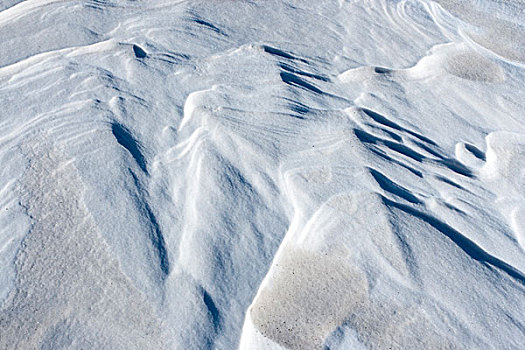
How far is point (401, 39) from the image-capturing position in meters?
2.19

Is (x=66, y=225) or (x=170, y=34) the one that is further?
(x=170, y=34)

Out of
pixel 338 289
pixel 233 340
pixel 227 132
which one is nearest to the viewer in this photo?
pixel 233 340

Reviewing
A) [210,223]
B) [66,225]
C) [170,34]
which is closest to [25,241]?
[66,225]

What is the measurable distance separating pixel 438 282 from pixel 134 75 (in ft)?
3.96

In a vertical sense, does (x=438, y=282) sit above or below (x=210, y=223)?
below

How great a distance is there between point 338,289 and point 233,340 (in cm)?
30

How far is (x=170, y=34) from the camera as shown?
80.4 inches

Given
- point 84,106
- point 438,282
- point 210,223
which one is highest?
point 84,106

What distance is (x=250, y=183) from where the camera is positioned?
152 centimetres

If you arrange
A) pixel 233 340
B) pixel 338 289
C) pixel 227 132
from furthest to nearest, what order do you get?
1. pixel 227 132
2. pixel 338 289
3. pixel 233 340

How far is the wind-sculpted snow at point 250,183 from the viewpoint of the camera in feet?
4.17

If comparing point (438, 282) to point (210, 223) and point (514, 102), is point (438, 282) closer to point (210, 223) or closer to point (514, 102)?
point (210, 223)

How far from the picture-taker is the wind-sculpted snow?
4.17ft

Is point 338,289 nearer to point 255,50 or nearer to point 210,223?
point 210,223
